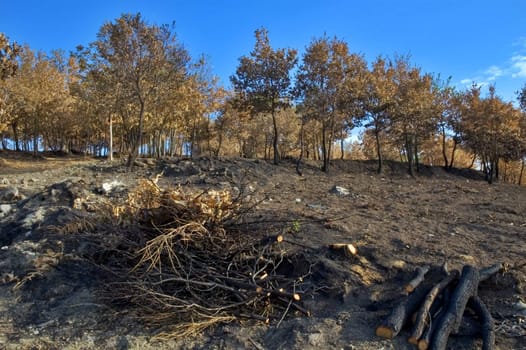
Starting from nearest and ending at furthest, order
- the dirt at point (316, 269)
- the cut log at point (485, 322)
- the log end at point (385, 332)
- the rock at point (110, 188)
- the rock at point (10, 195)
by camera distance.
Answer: the cut log at point (485, 322) < the log end at point (385, 332) < the dirt at point (316, 269) < the rock at point (110, 188) < the rock at point (10, 195)

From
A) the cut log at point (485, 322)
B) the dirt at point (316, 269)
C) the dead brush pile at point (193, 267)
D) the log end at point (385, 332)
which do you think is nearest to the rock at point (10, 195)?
the dirt at point (316, 269)

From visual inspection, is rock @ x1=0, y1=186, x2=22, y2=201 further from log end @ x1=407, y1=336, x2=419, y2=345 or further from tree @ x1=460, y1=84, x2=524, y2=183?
tree @ x1=460, y1=84, x2=524, y2=183

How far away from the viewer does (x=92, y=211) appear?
723cm

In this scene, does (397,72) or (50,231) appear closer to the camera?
(50,231)

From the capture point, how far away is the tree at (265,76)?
55.3 feet

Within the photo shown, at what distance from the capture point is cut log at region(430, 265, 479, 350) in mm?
3195

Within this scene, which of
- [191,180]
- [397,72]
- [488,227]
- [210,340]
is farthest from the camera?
[397,72]

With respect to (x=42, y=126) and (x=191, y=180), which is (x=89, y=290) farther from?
(x=42, y=126)

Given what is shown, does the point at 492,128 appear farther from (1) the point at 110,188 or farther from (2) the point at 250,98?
(1) the point at 110,188

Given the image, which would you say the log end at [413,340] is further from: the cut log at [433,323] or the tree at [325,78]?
the tree at [325,78]

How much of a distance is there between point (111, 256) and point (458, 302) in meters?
4.04

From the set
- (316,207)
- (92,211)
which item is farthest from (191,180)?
(316,207)

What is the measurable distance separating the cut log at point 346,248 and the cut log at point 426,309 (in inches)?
42.7

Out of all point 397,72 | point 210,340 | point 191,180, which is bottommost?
point 210,340
